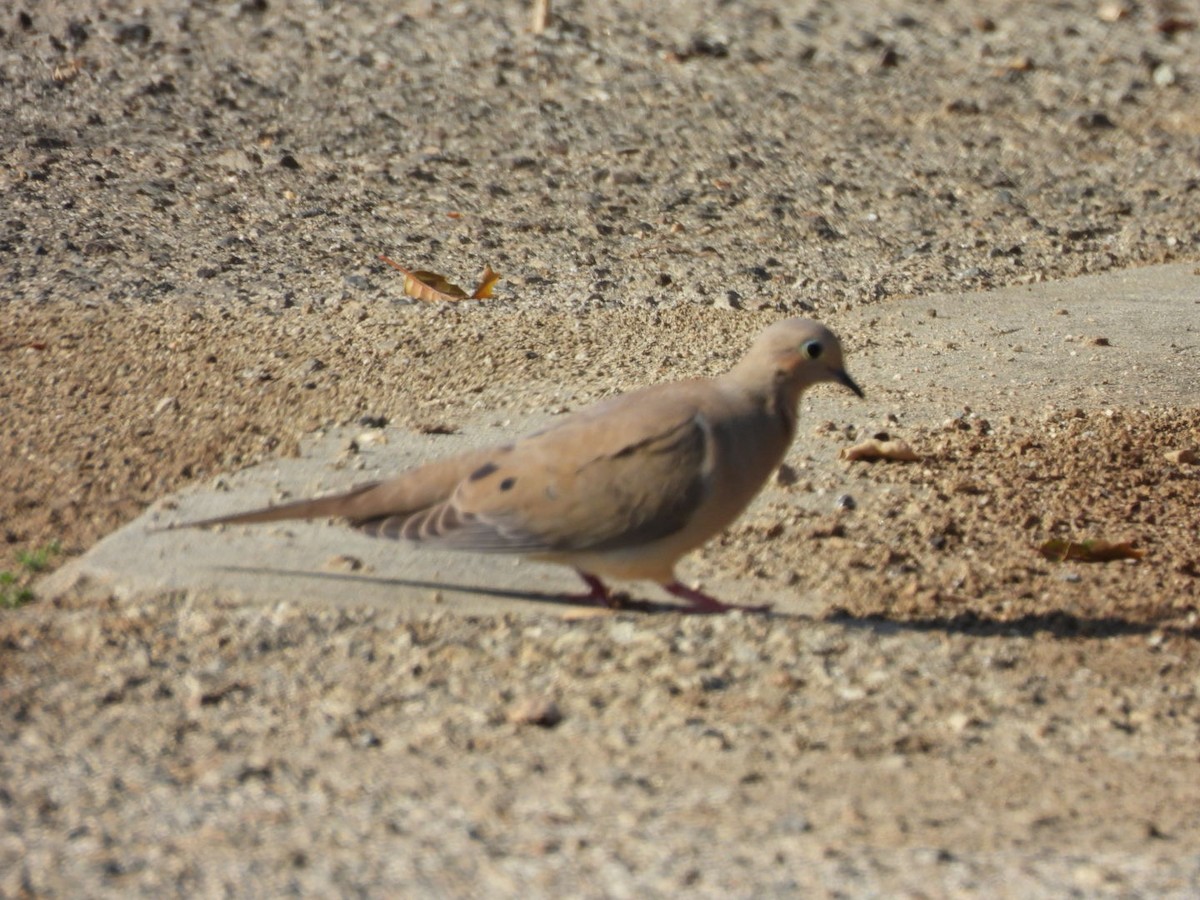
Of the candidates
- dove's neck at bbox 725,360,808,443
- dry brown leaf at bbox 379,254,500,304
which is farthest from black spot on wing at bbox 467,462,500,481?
dry brown leaf at bbox 379,254,500,304

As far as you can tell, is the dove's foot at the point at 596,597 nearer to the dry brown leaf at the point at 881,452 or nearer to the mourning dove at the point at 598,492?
the mourning dove at the point at 598,492

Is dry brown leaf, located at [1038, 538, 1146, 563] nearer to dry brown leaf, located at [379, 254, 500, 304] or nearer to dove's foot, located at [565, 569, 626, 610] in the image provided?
dove's foot, located at [565, 569, 626, 610]

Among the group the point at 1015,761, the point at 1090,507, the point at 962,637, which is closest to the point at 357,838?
the point at 1015,761

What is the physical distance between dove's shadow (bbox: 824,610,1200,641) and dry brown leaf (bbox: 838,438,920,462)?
0.90 m

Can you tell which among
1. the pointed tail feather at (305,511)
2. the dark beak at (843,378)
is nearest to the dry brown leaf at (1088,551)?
the dark beak at (843,378)

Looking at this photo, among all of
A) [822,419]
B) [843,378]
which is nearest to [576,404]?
[822,419]

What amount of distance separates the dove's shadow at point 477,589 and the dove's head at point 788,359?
0.57 metres

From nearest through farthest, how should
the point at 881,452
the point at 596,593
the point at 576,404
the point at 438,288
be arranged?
the point at 596,593
the point at 881,452
the point at 576,404
the point at 438,288

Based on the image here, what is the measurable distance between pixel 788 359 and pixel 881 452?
0.94 m

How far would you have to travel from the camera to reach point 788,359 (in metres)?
4.21

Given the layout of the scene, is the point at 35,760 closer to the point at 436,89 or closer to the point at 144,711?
the point at 144,711

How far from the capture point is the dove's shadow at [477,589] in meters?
4.23

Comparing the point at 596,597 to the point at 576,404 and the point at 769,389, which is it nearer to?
the point at 769,389

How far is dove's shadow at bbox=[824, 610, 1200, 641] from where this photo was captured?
163 inches
